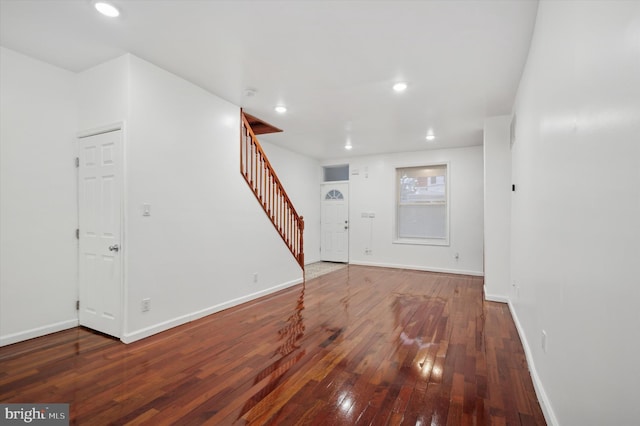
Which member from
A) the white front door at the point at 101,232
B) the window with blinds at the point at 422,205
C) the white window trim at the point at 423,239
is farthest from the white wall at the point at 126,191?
the window with blinds at the point at 422,205

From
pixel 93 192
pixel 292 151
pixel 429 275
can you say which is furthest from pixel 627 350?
pixel 292 151

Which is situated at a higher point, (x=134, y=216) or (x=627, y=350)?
(x=134, y=216)

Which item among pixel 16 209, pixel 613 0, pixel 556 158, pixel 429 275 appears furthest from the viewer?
pixel 429 275

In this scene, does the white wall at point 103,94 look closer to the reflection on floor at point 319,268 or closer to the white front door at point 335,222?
the reflection on floor at point 319,268

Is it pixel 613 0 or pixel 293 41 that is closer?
pixel 613 0

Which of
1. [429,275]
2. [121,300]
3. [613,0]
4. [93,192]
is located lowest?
[429,275]

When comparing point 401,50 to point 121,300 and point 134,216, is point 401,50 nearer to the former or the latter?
point 134,216

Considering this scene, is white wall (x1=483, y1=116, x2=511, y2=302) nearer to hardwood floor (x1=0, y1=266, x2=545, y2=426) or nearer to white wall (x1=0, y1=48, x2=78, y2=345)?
hardwood floor (x1=0, y1=266, x2=545, y2=426)

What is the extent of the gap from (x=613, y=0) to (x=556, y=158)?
92 centimetres

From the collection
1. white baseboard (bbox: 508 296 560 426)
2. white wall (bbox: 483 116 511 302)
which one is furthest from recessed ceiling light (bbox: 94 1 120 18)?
white wall (bbox: 483 116 511 302)

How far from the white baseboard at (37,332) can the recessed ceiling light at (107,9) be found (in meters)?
2.97

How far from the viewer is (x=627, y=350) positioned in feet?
Result: 2.93

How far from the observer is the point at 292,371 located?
92.3 inches

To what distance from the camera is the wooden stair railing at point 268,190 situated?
14.5 ft
